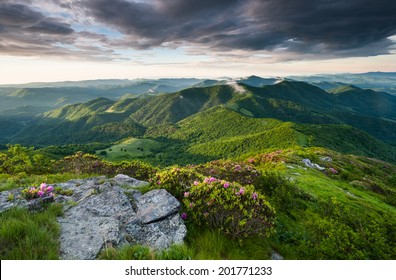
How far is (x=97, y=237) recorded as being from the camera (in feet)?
19.6

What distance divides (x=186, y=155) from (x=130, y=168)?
175m

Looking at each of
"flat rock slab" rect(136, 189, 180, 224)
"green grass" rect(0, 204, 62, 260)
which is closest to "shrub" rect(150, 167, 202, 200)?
"flat rock slab" rect(136, 189, 180, 224)

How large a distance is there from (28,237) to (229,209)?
16.2ft

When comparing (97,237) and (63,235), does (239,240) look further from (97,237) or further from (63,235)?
(63,235)

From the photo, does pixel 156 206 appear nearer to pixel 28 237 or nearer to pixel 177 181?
pixel 177 181

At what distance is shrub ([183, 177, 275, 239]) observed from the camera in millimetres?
6180

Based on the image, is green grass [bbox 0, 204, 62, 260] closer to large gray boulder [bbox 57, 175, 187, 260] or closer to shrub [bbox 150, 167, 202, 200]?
large gray boulder [bbox 57, 175, 187, 260]

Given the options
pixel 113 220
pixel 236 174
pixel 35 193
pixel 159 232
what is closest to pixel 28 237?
pixel 113 220

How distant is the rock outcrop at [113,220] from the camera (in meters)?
5.84

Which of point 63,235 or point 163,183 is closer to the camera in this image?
point 63,235

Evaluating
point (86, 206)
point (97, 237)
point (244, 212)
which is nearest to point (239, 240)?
point (244, 212)

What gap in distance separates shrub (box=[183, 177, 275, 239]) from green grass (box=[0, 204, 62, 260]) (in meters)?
3.55

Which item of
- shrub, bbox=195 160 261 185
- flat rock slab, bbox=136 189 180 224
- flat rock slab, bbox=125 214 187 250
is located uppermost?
flat rock slab, bbox=136 189 180 224

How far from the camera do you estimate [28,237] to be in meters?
5.34
